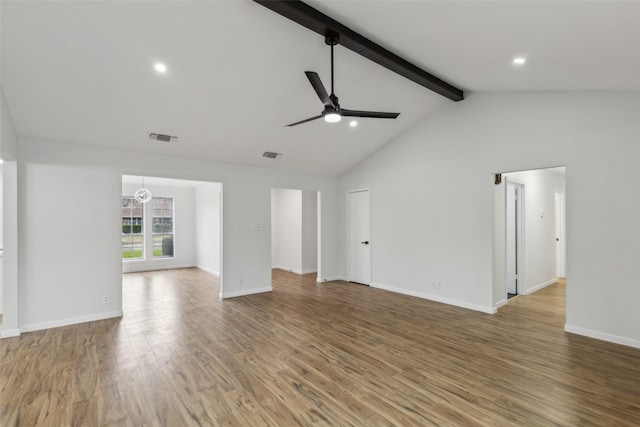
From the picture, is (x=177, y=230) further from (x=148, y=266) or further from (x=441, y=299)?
(x=441, y=299)

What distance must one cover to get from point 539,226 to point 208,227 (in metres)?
8.17

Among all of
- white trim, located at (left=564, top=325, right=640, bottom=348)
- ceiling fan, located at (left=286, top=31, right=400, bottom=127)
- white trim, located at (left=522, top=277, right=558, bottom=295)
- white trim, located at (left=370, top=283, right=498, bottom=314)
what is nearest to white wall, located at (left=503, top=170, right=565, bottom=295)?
white trim, located at (left=522, top=277, right=558, bottom=295)

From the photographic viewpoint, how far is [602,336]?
12.1 feet

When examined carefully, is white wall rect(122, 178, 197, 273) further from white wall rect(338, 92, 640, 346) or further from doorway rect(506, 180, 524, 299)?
doorway rect(506, 180, 524, 299)

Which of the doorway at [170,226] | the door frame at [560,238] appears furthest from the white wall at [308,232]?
the door frame at [560,238]

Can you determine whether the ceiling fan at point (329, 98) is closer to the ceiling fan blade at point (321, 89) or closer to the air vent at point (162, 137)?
the ceiling fan blade at point (321, 89)

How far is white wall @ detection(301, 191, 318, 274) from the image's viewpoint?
8539 millimetres

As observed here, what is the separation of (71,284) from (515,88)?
6.75 m

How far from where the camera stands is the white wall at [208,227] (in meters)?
8.30

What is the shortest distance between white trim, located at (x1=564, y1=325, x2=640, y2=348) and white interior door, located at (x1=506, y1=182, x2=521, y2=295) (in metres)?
2.12

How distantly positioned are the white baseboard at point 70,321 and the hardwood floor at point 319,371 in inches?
4.9

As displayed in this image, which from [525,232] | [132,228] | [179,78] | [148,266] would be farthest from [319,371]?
[132,228]

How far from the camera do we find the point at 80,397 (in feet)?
8.46

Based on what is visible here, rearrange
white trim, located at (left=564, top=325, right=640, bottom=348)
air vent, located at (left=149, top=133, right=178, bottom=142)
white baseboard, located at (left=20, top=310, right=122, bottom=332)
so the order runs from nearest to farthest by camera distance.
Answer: white trim, located at (left=564, top=325, right=640, bottom=348) → white baseboard, located at (left=20, top=310, right=122, bottom=332) → air vent, located at (left=149, top=133, right=178, bottom=142)
